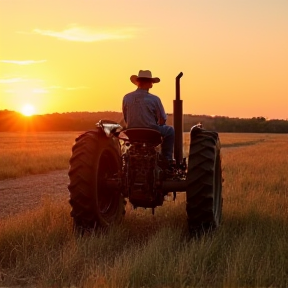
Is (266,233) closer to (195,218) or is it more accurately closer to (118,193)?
(195,218)

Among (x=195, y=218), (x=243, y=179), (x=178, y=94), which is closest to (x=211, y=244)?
(x=195, y=218)

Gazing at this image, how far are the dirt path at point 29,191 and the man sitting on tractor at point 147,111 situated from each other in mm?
3993

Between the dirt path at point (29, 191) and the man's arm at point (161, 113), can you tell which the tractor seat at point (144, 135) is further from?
the dirt path at point (29, 191)

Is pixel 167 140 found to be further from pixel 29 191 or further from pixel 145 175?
pixel 29 191

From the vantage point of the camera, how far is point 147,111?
24.0 feet

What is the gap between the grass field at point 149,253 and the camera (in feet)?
16.7

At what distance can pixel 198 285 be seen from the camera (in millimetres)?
4918

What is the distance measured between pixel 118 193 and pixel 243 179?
670cm

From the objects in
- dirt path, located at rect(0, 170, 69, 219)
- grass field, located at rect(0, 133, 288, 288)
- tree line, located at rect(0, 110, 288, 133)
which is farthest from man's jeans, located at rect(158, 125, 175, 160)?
tree line, located at rect(0, 110, 288, 133)

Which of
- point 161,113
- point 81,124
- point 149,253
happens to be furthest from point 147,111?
point 81,124

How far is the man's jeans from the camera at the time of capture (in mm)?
7402

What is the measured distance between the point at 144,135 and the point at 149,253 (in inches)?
75.9

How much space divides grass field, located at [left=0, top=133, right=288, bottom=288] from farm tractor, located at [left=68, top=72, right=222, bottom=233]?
0.33m

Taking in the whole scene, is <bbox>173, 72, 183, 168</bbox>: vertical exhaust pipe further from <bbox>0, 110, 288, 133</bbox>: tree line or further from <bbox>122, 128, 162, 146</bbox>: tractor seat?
<bbox>0, 110, 288, 133</bbox>: tree line
